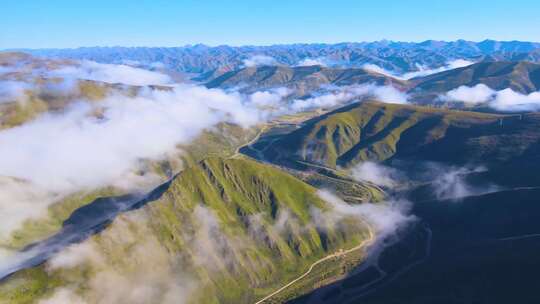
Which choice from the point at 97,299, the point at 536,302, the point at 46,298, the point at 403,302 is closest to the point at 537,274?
the point at 536,302

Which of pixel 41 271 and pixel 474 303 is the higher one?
pixel 41 271

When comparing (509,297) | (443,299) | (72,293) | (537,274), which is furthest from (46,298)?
(537,274)

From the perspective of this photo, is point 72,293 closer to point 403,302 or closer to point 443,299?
point 403,302

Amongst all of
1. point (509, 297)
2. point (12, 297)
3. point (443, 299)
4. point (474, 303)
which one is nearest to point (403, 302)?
point (443, 299)

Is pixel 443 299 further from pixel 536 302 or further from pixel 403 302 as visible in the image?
pixel 536 302

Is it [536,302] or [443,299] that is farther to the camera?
[443,299]

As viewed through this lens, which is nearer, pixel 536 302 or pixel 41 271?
pixel 536 302

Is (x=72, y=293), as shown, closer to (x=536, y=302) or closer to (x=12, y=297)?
(x=12, y=297)

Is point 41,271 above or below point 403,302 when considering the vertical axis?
above
